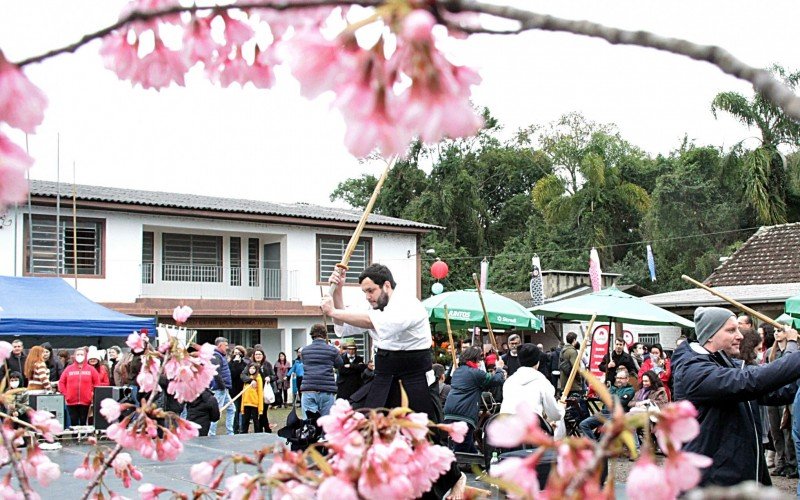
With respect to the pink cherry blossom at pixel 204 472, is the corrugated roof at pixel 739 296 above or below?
above

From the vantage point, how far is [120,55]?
1540 mm

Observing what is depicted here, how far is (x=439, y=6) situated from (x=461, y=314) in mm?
15274

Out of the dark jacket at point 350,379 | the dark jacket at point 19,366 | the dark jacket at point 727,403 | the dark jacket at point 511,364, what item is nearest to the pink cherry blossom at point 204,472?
the dark jacket at point 727,403

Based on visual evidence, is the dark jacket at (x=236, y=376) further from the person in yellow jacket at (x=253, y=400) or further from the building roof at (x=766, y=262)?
the building roof at (x=766, y=262)

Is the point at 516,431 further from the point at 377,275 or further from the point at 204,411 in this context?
the point at 204,411

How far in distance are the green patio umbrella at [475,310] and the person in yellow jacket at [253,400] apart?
313 cm

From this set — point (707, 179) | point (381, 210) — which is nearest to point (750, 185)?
point (707, 179)

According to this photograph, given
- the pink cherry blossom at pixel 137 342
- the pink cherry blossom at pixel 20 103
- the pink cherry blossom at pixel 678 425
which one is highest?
the pink cherry blossom at pixel 20 103

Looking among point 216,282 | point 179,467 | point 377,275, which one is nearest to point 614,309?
point 179,467

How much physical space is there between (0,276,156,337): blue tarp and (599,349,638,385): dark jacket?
7.63 metres

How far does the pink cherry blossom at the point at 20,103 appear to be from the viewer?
3.61 feet

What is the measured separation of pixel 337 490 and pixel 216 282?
26798 millimetres

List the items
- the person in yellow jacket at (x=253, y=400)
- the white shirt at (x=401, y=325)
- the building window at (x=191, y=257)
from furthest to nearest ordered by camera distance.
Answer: the building window at (x=191, y=257) → the person in yellow jacket at (x=253, y=400) → the white shirt at (x=401, y=325)

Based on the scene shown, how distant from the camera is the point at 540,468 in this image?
16.2 feet
